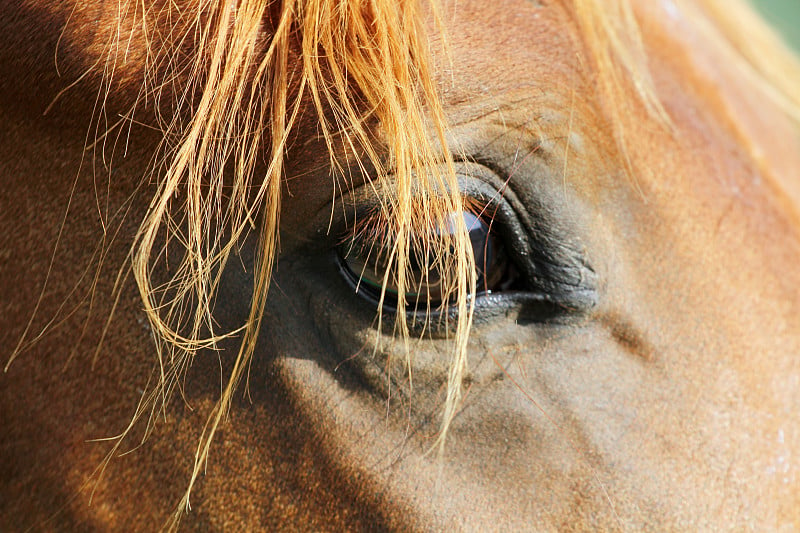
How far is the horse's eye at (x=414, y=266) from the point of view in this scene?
0.87m

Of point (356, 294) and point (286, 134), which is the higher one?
point (286, 134)

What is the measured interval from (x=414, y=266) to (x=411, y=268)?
2cm

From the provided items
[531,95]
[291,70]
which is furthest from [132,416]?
[531,95]

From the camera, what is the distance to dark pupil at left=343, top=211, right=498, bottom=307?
0.88m

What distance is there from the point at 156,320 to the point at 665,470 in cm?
66

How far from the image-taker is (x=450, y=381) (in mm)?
835

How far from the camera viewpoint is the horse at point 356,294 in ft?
2.74

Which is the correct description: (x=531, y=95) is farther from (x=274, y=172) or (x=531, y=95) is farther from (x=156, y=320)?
(x=156, y=320)

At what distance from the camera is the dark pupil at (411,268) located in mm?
877

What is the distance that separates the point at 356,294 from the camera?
898 millimetres

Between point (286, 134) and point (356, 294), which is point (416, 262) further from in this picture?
point (286, 134)

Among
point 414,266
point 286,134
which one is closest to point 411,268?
A: point 414,266

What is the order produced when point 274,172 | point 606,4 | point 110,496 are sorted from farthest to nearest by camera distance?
point 606,4 < point 110,496 < point 274,172

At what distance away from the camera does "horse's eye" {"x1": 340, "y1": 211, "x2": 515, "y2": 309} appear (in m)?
0.87
